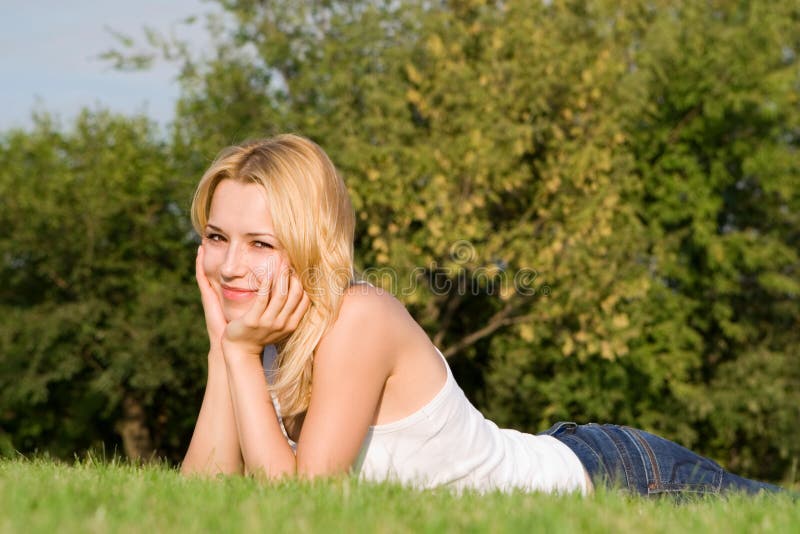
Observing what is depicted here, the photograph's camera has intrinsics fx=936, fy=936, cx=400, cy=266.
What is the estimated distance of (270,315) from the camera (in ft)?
13.0

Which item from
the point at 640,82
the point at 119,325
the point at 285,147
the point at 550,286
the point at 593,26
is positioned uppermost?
the point at 593,26

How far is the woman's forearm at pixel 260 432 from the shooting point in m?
3.82

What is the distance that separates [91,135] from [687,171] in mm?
13442

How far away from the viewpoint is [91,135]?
68.3 feet

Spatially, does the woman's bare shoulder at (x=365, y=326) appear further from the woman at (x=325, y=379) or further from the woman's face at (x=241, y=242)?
the woman's face at (x=241, y=242)

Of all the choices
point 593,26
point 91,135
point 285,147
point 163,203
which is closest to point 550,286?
point 593,26

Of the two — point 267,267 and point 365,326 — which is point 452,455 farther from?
point 267,267

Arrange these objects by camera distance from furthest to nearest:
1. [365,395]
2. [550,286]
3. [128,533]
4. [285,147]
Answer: [550,286] < [285,147] < [365,395] < [128,533]

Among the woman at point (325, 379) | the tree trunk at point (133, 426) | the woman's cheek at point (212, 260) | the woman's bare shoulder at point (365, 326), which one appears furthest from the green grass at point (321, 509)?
the tree trunk at point (133, 426)

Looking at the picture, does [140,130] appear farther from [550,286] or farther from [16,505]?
[16,505]

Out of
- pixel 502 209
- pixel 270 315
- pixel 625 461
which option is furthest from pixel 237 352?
pixel 502 209

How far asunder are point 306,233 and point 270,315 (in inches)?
15.5

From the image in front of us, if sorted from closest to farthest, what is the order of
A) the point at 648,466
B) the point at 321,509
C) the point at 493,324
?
the point at 321,509, the point at 648,466, the point at 493,324

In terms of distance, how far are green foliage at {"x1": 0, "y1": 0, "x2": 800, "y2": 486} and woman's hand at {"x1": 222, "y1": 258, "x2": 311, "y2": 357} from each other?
12.0 m
